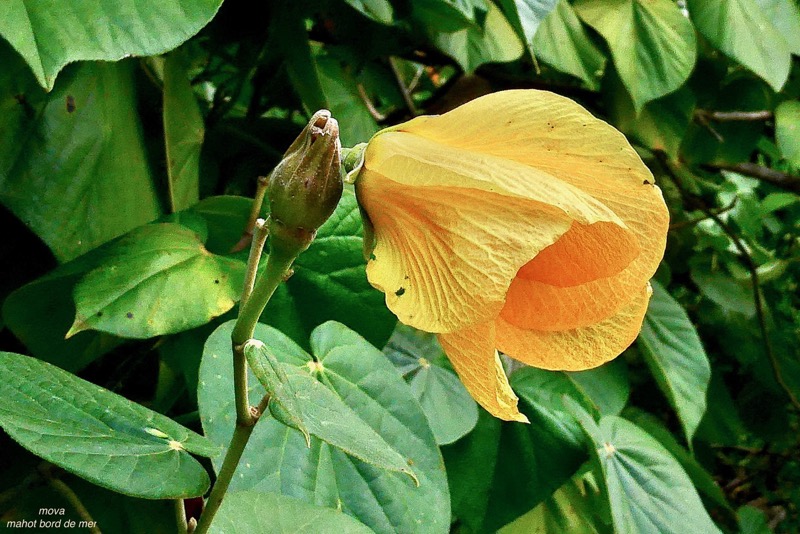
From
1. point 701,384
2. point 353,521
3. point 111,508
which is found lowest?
point 701,384

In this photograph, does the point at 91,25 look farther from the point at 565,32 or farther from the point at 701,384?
the point at 701,384

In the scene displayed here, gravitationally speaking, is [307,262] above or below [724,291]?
above

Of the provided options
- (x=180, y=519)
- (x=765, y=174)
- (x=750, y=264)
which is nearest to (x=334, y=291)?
(x=180, y=519)

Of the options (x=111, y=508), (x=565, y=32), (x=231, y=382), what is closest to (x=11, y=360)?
(x=231, y=382)

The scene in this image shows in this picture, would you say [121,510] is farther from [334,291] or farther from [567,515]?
[567,515]

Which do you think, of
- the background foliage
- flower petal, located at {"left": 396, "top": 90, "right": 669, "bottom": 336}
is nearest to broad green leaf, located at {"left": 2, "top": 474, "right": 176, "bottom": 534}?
the background foliage

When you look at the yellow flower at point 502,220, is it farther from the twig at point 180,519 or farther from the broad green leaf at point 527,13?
the broad green leaf at point 527,13
